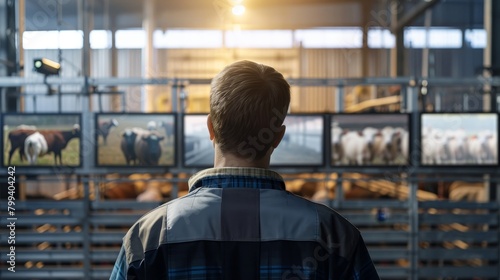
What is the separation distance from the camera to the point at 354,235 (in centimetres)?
146

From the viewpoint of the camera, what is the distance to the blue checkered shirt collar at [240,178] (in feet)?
4.82

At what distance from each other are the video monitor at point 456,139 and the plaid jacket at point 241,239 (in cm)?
354

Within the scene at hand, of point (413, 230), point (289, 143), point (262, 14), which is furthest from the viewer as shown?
point (262, 14)

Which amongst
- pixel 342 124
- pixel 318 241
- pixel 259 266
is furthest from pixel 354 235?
pixel 342 124

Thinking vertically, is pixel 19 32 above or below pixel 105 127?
above

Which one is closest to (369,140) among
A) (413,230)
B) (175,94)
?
(413,230)

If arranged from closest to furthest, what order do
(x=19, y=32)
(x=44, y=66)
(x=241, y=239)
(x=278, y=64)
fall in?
(x=241, y=239) < (x=44, y=66) < (x=19, y=32) < (x=278, y=64)

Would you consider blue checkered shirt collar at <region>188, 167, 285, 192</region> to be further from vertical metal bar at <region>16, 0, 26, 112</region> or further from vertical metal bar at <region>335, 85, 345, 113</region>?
vertical metal bar at <region>16, 0, 26, 112</region>

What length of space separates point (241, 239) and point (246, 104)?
33cm

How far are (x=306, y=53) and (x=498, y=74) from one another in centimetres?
1117

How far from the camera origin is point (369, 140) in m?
4.76

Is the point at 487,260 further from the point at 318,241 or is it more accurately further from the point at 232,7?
the point at 232,7

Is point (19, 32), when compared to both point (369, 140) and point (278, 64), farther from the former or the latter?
point (278, 64)

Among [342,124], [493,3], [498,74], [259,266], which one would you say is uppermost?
[493,3]
